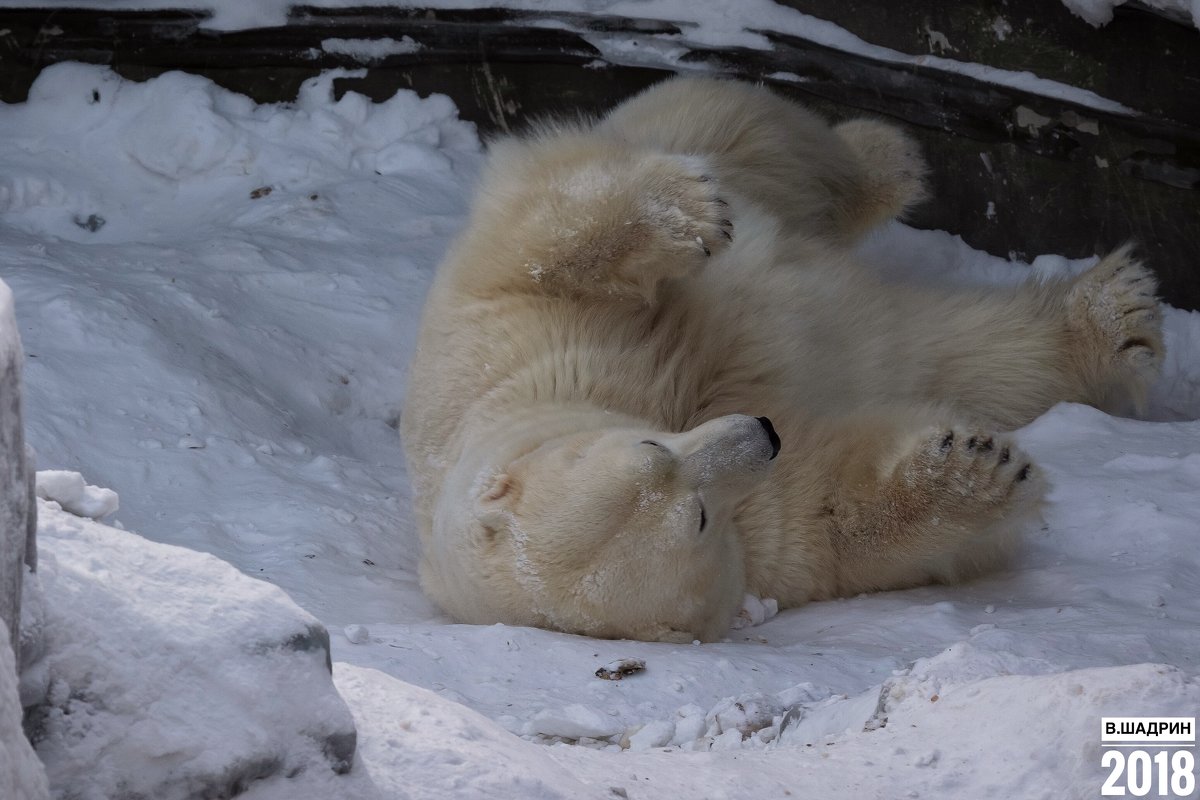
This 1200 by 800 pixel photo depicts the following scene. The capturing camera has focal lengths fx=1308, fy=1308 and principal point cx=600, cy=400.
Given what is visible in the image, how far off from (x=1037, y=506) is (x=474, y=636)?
1541mm

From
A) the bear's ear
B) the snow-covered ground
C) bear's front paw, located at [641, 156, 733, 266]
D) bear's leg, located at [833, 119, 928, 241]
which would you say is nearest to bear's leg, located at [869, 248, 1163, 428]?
the snow-covered ground

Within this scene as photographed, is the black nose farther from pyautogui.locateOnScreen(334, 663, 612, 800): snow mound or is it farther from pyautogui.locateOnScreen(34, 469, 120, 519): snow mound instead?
pyautogui.locateOnScreen(34, 469, 120, 519): snow mound

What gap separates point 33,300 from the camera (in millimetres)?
4324

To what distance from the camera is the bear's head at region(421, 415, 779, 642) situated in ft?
9.53

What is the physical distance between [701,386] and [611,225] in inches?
22.6

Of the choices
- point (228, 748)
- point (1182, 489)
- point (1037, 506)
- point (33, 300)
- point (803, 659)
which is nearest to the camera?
point (228, 748)

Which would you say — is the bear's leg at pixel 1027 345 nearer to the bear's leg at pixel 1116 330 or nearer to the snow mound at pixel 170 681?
the bear's leg at pixel 1116 330

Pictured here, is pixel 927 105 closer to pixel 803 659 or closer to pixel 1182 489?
pixel 1182 489

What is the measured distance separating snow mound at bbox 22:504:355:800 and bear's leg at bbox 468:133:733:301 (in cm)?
218

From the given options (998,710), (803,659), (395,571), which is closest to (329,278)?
(395,571)

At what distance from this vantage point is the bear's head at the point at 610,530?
2.91 m

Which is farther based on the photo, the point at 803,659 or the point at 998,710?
the point at 803,659

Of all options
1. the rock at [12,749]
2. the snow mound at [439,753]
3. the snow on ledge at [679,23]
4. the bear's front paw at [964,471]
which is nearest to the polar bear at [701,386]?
the bear's front paw at [964,471]

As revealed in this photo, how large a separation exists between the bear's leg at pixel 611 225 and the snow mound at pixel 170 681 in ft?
7.16
